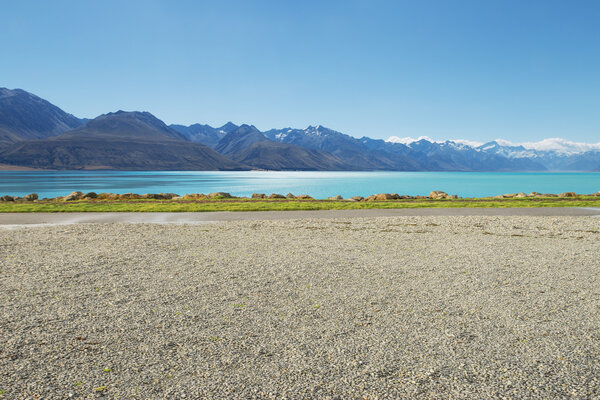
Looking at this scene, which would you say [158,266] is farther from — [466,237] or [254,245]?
[466,237]

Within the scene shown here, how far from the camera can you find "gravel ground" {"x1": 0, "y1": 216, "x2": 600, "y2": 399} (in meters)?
5.23

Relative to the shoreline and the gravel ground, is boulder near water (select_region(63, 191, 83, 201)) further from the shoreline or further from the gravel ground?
the gravel ground

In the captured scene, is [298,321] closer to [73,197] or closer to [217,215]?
[217,215]

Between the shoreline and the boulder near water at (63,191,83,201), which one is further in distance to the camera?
the boulder near water at (63,191,83,201)

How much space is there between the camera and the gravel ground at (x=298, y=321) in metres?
5.23

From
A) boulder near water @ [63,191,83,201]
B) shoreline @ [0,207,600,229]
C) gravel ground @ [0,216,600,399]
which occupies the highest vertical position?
boulder near water @ [63,191,83,201]

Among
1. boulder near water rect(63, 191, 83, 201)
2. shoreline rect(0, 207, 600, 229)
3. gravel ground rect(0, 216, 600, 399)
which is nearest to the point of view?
gravel ground rect(0, 216, 600, 399)

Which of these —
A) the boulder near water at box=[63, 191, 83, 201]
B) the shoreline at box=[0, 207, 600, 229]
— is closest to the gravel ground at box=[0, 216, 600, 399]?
the shoreline at box=[0, 207, 600, 229]

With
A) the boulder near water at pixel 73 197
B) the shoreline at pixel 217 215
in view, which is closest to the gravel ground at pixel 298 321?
the shoreline at pixel 217 215

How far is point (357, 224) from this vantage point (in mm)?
21000

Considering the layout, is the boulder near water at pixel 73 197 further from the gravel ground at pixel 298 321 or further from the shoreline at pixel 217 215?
the gravel ground at pixel 298 321

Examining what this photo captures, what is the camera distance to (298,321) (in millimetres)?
7316

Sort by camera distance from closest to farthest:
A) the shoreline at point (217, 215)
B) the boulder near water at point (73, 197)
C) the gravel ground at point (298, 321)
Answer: the gravel ground at point (298, 321), the shoreline at point (217, 215), the boulder near water at point (73, 197)

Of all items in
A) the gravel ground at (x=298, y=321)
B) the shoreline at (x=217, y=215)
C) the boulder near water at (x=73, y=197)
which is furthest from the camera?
the boulder near water at (x=73, y=197)
